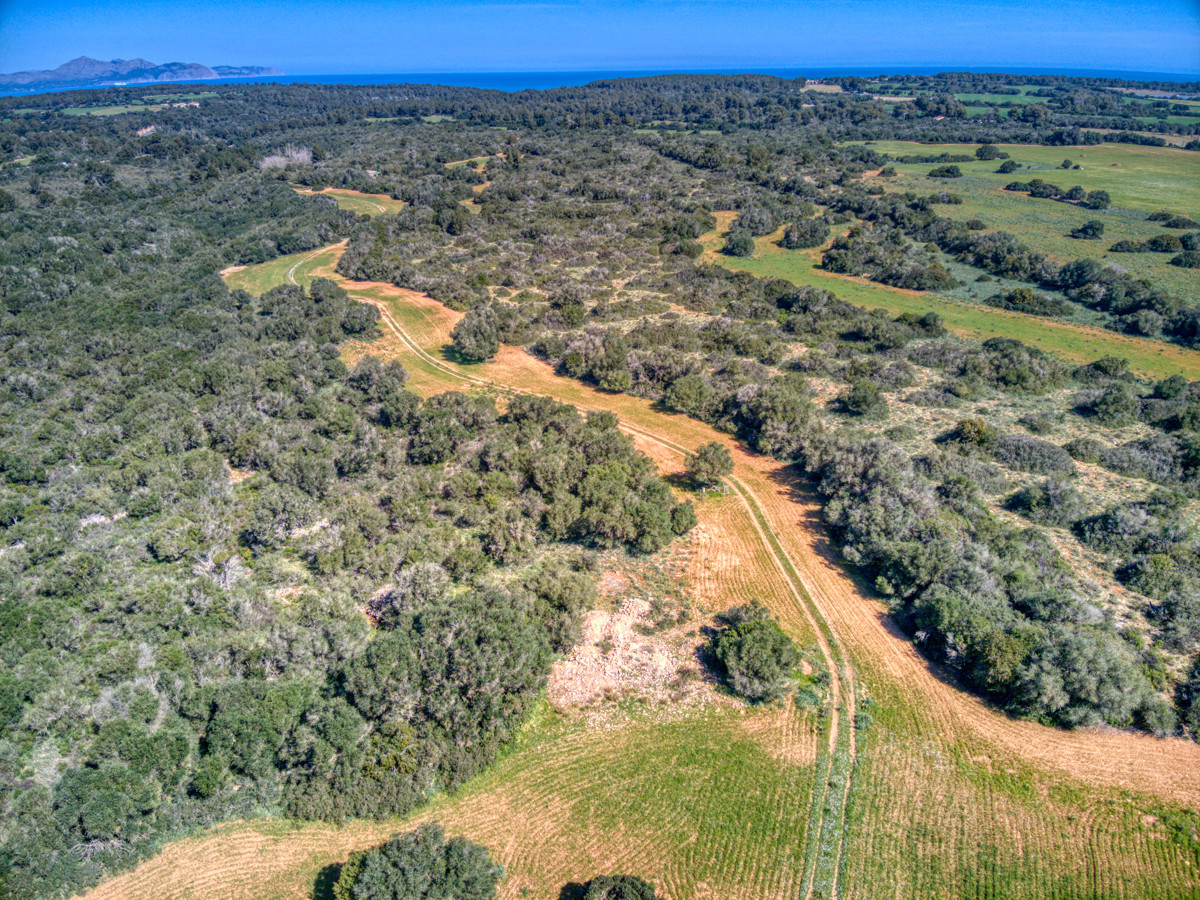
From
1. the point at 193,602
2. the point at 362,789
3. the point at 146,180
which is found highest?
the point at 146,180

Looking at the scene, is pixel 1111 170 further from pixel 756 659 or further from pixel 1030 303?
pixel 756 659

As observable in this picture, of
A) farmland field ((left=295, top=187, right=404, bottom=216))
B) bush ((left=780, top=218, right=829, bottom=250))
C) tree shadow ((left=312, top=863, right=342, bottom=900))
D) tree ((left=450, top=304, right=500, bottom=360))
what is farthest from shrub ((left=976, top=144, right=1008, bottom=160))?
tree shadow ((left=312, top=863, right=342, bottom=900))

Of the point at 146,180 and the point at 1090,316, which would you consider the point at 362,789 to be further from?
the point at 146,180

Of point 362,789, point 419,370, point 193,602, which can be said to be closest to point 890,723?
point 362,789

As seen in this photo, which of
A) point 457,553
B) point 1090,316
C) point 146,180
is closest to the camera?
point 457,553

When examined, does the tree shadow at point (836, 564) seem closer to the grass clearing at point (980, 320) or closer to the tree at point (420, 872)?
the tree at point (420, 872)

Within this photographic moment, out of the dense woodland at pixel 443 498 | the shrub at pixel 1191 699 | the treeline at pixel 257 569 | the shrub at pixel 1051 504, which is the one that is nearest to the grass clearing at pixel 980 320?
the dense woodland at pixel 443 498
